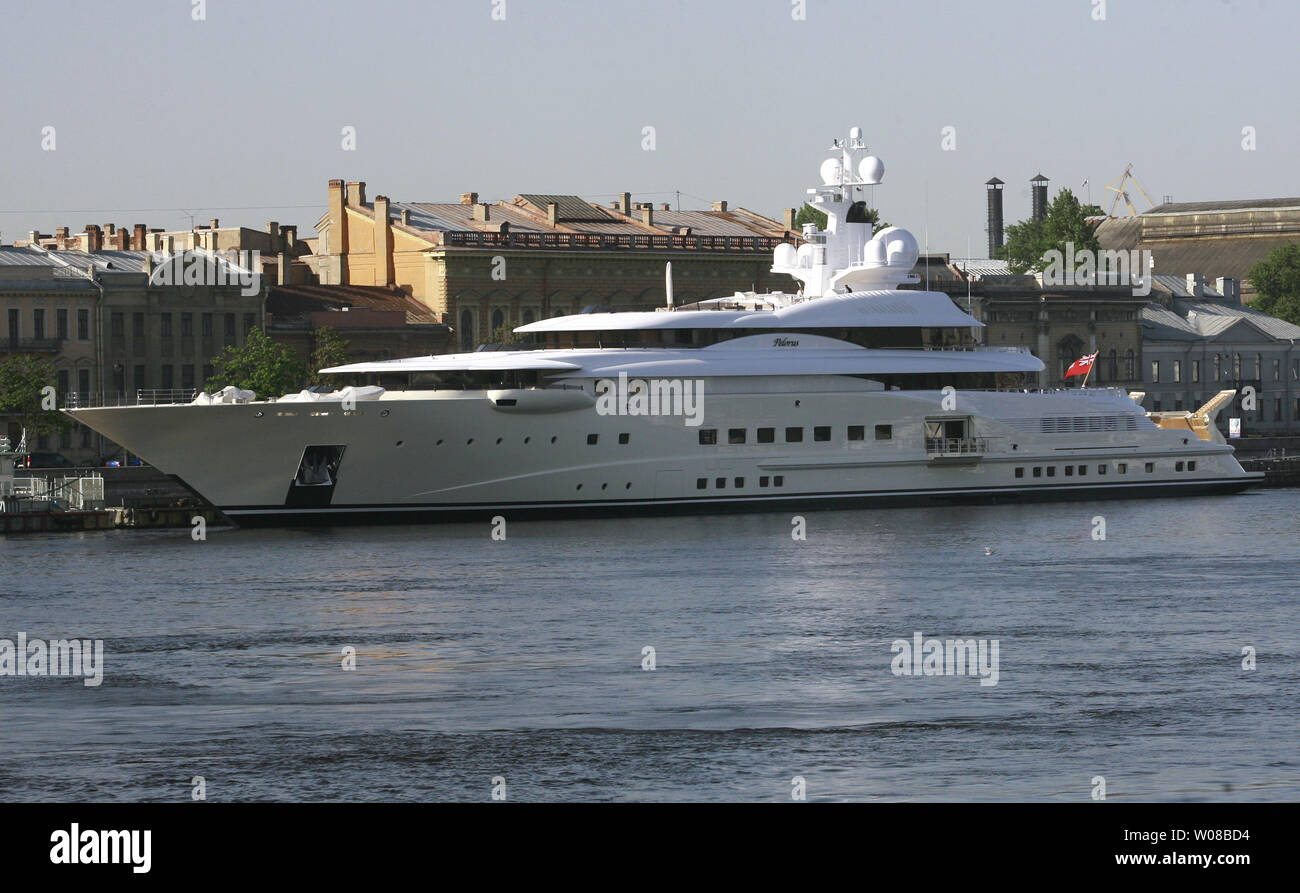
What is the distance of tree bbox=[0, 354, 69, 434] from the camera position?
2911 inches

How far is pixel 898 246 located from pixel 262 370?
2293cm

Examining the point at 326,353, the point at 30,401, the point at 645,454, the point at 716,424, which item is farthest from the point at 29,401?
the point at 716,424

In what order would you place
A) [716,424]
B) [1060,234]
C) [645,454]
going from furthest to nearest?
[1060,234]
[716,424]
[645,454]

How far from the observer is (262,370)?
7875 centimetres

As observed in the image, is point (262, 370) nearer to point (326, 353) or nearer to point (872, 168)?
point (326, 353)

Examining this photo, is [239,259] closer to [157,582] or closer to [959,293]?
[959,293]

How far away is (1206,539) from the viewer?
182 feet

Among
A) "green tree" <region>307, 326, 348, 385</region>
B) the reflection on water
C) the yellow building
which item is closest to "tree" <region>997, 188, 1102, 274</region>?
the yellow building

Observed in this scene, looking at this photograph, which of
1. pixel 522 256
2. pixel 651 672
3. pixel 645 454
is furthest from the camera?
pixel 522 256

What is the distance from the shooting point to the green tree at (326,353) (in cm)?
8469

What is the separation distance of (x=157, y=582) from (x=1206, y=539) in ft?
84.5

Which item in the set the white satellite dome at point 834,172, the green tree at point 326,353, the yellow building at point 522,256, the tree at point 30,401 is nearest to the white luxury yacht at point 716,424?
the white satellite dome at point 834,172

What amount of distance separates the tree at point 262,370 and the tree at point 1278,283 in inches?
2840
